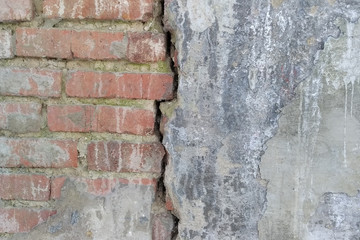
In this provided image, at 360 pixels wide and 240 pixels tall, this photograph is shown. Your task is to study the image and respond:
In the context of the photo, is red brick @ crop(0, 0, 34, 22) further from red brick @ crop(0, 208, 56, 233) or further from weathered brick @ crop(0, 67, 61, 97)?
red brick @ crop(0, 208, 56, 233)

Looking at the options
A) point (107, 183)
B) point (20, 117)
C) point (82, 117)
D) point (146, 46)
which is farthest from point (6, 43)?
point (107, 183)

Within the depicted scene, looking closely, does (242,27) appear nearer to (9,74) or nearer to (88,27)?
(88,27)

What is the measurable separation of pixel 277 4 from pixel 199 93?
37 cm

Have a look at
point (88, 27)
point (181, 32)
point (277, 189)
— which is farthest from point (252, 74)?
point (88, 27)

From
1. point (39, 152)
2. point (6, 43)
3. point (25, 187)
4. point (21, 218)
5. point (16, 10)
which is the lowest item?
point (21, 218)

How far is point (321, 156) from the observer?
141cm

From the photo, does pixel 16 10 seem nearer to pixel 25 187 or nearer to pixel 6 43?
pixel 6 43

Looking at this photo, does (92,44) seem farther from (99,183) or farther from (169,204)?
(169,204)

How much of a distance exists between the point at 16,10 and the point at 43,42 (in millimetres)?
137

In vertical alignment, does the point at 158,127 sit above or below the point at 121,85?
below

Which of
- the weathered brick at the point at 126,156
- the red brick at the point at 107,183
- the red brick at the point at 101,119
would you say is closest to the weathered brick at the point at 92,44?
the red brick at the point at 101,119

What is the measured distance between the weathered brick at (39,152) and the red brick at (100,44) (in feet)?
1.01

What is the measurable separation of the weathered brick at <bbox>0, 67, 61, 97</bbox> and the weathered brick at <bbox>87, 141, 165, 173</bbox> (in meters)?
0.23

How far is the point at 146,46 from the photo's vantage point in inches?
56.3
